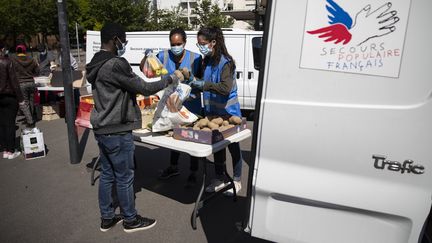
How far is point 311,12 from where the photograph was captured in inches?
65.1

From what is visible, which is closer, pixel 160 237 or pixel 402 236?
pixel 402 236

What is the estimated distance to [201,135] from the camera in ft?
9.82

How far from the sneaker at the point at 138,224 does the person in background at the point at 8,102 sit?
10.9 feet

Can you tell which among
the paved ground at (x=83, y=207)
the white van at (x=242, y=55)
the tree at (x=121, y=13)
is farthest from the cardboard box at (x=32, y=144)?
the tree at (x=121, y=13)

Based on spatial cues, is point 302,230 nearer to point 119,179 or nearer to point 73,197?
point 119,179

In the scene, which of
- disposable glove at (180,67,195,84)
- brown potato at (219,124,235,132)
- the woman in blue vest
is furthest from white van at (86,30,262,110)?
disposable glove at (180,67,195,84)

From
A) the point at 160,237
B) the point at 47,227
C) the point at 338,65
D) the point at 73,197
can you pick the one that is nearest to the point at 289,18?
the point at 338,65

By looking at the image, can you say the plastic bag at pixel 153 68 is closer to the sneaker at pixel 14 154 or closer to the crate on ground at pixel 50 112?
the sneaker at pixel 14 154

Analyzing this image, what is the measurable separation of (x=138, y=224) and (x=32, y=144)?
3.08 meters

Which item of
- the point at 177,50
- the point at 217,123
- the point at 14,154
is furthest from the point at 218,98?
the point at 14,154

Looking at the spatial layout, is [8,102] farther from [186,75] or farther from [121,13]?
[121,13]

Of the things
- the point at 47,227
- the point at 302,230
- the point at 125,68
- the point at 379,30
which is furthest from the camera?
the point at 47,227

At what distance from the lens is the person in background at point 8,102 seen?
500cm

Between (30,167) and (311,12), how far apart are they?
16.1 ft
